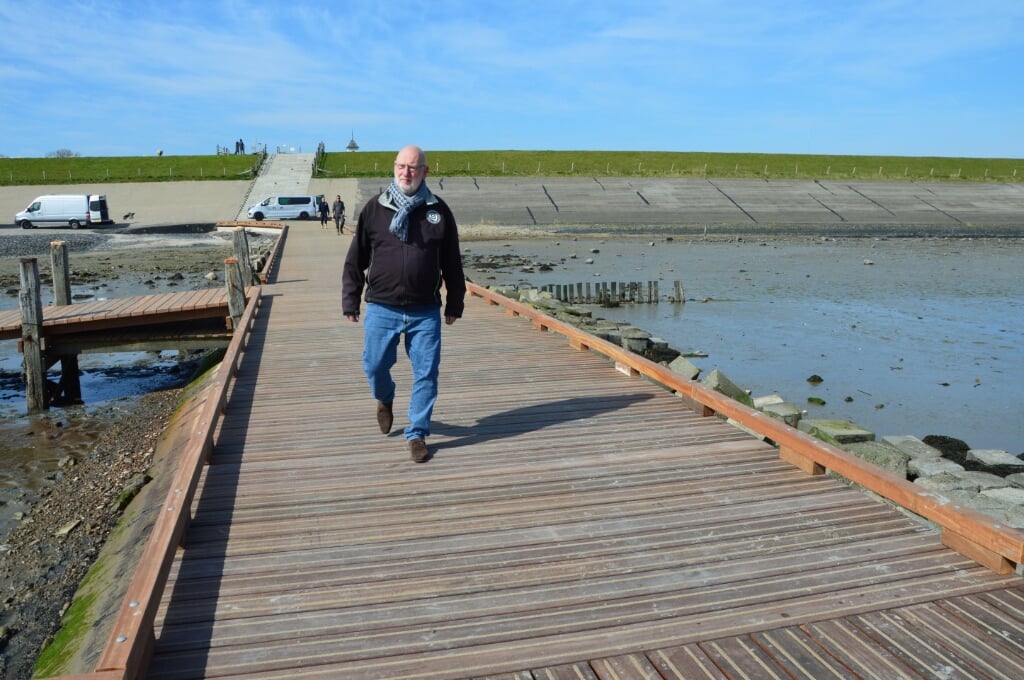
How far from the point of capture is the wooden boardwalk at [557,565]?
2.94 meters

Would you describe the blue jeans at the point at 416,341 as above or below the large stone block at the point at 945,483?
above

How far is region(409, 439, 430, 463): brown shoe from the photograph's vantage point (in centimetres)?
509

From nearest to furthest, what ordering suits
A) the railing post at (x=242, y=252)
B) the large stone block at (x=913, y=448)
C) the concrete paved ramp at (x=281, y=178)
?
the large stone block at (x=913, y=448), the railing post at (x=242, y=252), the concrete paved ramp at (x=281, y=178)

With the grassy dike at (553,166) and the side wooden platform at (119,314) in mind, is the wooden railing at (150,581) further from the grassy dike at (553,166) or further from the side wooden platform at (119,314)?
the grassy dike at (553,166)

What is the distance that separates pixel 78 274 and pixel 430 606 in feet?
86.2

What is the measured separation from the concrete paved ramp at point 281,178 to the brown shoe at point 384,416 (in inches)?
1657

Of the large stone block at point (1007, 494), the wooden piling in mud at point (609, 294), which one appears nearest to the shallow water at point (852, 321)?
the wooden piling in mud at point (609, 294)

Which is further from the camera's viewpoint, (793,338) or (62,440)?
(793,338)

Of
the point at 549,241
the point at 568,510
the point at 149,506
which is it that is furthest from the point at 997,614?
the point at 549,241

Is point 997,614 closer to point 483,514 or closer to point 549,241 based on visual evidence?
point 483,514

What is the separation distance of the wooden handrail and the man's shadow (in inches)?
18.4

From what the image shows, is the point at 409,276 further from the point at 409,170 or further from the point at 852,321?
the point at 852,321

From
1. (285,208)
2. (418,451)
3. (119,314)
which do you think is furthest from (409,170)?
(285,208)

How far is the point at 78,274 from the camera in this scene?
25672mm
